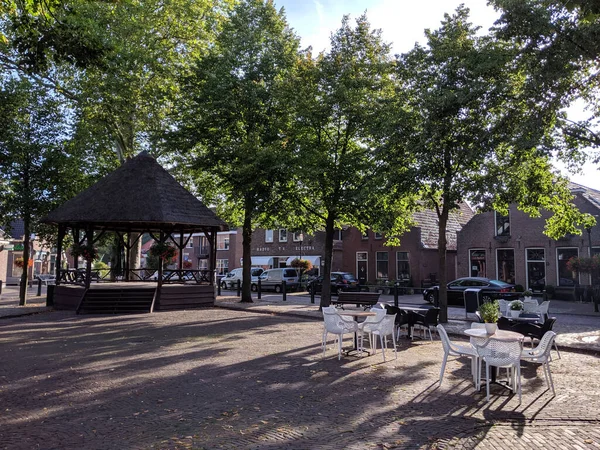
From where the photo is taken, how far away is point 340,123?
61.3ft

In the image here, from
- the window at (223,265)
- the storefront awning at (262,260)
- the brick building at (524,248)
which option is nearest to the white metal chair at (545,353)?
the brick building at (524,248)

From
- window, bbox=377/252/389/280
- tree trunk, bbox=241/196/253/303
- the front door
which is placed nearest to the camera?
tree trunk, bbox=241/196/253/303

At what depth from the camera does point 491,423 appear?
579cm

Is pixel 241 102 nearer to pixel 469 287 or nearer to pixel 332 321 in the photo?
pixel 332 321

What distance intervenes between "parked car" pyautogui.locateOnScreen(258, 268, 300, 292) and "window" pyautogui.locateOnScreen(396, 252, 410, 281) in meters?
7.90

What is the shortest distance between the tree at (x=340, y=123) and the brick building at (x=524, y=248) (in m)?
13.2

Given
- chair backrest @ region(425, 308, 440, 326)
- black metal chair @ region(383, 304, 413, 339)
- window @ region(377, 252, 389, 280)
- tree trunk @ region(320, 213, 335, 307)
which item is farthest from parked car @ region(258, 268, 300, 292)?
chair backrest @ region(425, 308, 440, 326)

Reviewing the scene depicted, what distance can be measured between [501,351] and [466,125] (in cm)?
887

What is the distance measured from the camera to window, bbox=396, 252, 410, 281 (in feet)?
117

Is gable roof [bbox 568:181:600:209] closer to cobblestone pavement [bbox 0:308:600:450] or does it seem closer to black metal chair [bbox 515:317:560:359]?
cobblestone pavement [bbox 0:308:600:450]

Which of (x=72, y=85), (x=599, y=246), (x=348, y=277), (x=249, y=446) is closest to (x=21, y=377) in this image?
(x=249, y=446)

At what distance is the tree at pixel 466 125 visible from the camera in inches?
521

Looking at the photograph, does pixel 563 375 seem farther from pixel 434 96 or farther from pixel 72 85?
pixel 72 85

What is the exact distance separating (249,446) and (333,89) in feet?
48.8
